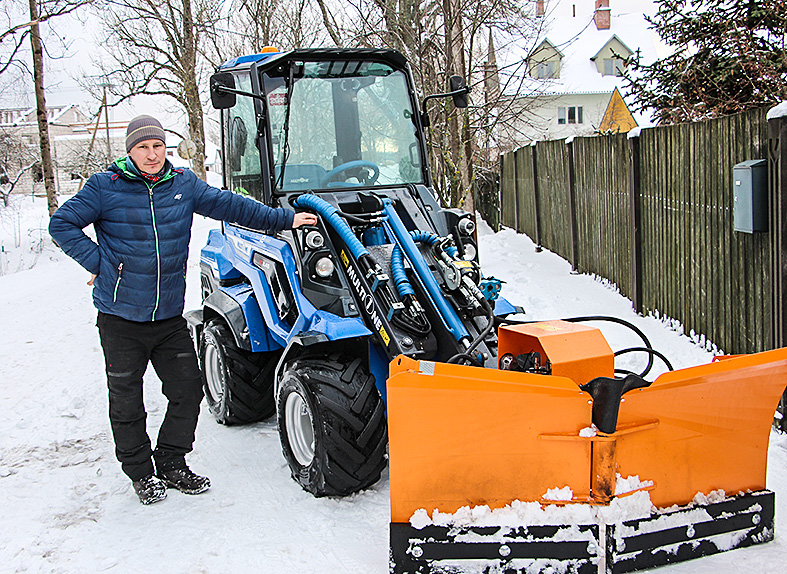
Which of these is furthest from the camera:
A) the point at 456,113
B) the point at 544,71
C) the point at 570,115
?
the point at 570,115

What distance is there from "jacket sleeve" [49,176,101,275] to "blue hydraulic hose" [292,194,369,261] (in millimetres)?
1184

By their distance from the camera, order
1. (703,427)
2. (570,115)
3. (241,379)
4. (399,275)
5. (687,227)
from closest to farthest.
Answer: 1. (703,427)
2. (399,275)
3. (241,379)
4. (687,227)
5. (570,115)

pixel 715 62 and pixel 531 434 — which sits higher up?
pixel 715 62

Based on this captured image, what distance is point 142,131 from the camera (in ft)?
12.6

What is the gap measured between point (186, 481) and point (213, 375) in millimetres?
1440

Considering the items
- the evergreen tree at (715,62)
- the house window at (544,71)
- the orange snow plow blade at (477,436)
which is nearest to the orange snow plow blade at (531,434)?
the orange snow plow blade at (477,436)

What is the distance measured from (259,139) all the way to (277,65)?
19.6 inches

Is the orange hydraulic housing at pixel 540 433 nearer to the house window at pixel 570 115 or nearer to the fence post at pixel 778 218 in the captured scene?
the fence post at pixel 778 218

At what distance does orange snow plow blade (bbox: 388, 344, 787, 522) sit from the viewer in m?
2.81

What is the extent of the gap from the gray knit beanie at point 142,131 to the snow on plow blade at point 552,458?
2040 mm

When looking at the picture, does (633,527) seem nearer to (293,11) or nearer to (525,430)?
(525,430)

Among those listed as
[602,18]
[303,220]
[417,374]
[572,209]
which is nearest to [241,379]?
[303,220]

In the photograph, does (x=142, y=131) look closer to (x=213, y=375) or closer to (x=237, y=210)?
(x=237, y=210)

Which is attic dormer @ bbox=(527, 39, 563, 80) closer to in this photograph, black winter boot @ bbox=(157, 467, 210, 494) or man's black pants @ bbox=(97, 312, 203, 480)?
man's black pants @ bbox=(97, 312, 203, 480)
